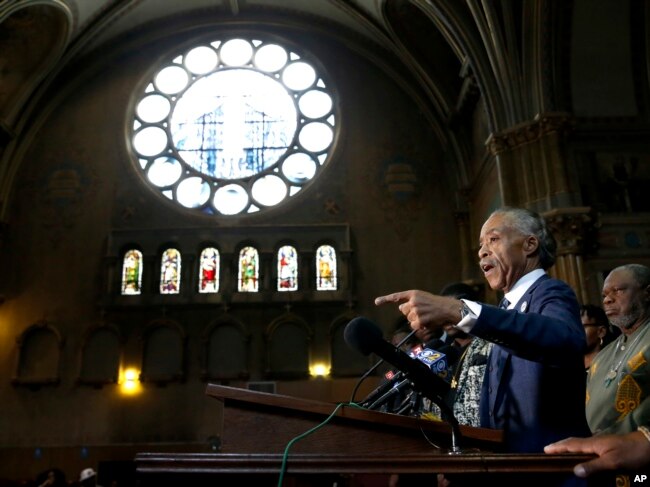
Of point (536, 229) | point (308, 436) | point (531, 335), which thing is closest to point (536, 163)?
point (536, 229)

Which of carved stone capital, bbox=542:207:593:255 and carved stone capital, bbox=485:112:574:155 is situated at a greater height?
carved stone capital, bbox=485:112:574:155

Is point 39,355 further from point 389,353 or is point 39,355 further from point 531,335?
point 531,335

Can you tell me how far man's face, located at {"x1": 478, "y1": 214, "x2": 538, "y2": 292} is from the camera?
90.7 inches

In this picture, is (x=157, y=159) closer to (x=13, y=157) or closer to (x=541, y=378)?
(x=13, y=157)

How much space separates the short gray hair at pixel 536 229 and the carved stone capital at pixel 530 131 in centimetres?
784

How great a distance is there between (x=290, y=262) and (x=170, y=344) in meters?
3.02

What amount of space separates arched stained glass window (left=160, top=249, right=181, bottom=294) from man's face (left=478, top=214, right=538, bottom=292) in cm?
1148

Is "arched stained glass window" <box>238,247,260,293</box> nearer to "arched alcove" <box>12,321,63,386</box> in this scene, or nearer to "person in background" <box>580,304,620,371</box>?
"arched alcove" <box>12,321,63,386</box>

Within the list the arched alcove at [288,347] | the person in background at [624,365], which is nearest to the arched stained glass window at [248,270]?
the arched alcove at [288,347]

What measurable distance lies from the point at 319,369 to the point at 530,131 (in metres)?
6.13

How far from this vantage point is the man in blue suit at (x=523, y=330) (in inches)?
71.1

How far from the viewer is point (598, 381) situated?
3373mm

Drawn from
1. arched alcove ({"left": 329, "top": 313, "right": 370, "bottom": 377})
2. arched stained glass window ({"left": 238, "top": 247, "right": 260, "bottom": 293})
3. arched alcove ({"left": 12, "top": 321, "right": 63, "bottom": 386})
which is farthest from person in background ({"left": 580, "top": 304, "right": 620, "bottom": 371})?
arched alcove ({"left": 12, "top": 321, "right": 63, "bottom": 386})

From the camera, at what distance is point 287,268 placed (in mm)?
13367
